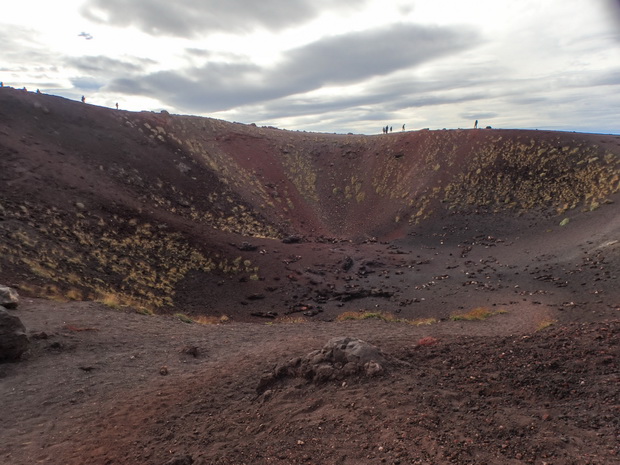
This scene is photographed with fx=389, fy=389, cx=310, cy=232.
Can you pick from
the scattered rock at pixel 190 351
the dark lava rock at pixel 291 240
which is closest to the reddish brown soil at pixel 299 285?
the scattered rock at pixel 190 351

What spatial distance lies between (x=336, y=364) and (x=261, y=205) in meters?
32.4

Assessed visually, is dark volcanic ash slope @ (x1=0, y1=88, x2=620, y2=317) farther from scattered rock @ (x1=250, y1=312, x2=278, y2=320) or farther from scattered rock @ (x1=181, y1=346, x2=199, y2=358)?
scattered rock @ (x1=181, y1=346, x2=199, y2=358)

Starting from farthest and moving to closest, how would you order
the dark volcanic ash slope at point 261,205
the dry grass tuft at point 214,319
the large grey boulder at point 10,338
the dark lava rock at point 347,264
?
the dark lava rock at point 347,264 → the dark volcanic ash slope at point 261,205 → the dry grass tuft at point 214,319 → the large grey boulder at point 10,338

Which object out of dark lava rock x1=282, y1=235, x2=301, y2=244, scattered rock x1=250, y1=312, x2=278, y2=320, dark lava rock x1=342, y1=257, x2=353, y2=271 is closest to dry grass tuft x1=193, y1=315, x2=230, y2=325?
scattered rock x1=250, y1=312, x2=278, y2=320

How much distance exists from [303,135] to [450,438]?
2125 inches

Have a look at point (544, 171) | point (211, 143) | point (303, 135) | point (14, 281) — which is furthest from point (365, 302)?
point (303, 135)

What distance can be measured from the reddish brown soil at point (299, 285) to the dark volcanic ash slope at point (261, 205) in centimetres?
20

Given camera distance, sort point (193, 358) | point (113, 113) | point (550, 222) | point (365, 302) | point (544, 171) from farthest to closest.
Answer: point (113, 113), point (544, 171), point (550, 222), point (365, 302), point (193, 358)

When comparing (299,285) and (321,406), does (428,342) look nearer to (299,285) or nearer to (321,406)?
(321,406)

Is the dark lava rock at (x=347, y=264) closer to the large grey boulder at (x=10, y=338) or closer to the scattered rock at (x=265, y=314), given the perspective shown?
the scattered rock at (x=265, y=314)

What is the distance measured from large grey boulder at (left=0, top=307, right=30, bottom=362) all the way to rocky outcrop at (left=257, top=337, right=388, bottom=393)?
6.49 meters

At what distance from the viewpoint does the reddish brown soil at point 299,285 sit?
19.2ft

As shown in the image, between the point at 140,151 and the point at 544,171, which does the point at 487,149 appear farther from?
the point at 140,151

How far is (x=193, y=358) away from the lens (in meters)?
10.8
